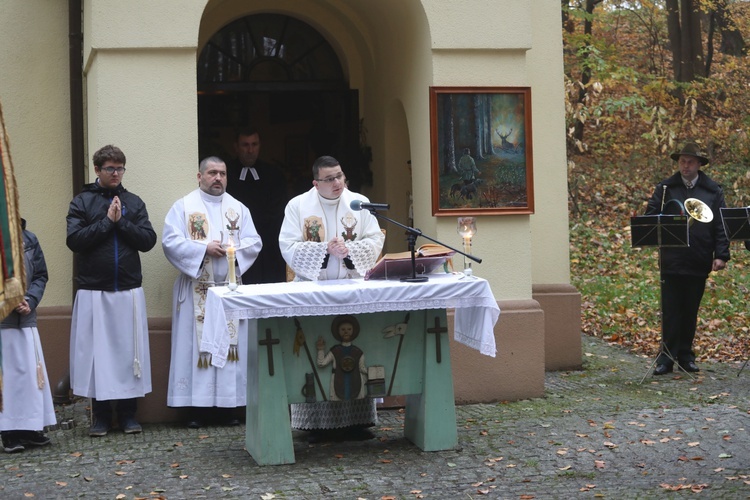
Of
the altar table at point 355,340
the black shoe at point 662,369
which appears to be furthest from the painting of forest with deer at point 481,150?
the black shoe at point 662,369

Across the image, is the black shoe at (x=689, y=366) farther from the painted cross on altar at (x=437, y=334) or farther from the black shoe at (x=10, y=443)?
the black shoe at (x=10, y=443)

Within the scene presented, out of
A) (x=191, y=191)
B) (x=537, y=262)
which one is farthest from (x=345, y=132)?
(x=191, y=191)

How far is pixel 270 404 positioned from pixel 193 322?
1.78 metres

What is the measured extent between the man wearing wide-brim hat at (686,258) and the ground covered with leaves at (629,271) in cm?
161

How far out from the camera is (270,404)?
7184mm

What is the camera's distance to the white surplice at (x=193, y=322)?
860cm

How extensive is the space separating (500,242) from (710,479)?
3404 mm

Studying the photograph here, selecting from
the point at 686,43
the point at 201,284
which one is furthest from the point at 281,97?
the point at 686,43

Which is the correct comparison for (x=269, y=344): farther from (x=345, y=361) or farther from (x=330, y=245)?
(x=330, y=245)

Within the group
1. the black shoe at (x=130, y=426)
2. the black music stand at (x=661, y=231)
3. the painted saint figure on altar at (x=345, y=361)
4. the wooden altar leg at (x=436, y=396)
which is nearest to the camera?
the painted saint figure on altar at (x=345, y=361)

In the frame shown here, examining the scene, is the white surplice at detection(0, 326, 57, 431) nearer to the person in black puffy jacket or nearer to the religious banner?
the person in black puffy jacket

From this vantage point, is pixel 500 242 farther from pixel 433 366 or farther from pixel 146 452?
pixel 146 452

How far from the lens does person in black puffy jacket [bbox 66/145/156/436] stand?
8.36 meters

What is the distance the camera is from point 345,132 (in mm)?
12172
